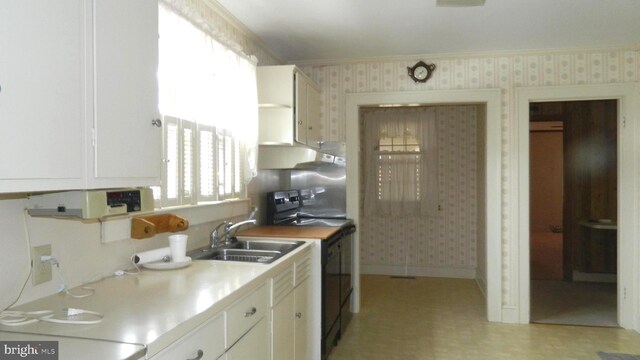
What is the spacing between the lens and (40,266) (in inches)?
61.8

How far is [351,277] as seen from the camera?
13.4 feet

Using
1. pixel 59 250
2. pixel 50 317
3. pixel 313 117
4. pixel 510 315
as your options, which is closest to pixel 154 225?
pixel 59 250

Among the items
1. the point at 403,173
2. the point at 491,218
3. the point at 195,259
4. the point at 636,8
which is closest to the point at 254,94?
the point at 195,259

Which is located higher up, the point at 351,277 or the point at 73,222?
the point at 73,222

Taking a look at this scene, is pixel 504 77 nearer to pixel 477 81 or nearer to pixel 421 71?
pixel 477 81

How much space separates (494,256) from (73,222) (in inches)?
136

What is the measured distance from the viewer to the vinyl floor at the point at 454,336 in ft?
10.8

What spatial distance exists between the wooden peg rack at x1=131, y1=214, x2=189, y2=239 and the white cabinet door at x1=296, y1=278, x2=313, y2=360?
82cm

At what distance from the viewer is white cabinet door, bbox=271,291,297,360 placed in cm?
222

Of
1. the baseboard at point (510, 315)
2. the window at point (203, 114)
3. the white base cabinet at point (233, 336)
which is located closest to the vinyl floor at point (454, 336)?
the baseboard at point (510, 315)

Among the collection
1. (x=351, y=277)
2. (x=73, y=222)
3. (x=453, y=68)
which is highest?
(x=453, y=68)

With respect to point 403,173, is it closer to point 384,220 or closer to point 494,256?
point 384,220

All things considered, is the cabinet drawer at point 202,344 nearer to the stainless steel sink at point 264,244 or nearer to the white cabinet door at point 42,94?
the white cabinet door at point 42,94

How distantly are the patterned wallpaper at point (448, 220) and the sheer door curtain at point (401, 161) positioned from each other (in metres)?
0.14
